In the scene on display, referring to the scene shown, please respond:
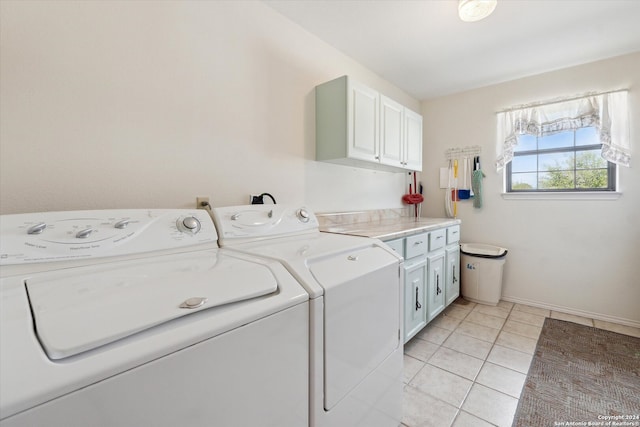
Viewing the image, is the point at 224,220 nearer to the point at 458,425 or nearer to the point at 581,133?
the point at 458,425

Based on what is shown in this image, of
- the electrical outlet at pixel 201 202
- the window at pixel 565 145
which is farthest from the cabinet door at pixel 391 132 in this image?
the electrical outlet at pixel 201 202

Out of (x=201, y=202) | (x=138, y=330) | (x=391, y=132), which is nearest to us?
(x=138, y=330)

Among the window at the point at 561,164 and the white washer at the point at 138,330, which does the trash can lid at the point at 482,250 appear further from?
the white washer at the point at 138,330

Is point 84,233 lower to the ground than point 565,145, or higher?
lower

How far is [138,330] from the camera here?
1.84 feet

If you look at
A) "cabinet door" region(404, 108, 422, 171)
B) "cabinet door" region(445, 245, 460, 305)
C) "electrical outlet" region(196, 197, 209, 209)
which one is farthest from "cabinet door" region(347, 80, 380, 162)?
"cabinet door" region(445, 245, 460, 305)

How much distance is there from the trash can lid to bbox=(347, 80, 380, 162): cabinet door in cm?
160

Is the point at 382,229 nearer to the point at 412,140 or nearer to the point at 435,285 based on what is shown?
the point at 435,285

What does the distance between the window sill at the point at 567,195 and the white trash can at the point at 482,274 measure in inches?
23.2

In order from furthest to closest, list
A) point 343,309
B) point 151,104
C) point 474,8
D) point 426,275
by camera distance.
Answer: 1. point 426,275
2. point 474,8
3. point 151,104
4. point 343,309

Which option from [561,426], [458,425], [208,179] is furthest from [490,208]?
[208,179]

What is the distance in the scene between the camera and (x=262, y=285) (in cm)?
81

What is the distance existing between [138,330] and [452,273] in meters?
2.79

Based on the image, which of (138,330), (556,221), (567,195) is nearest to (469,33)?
(567,195)
